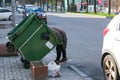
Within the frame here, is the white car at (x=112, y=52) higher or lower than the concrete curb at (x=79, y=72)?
higher

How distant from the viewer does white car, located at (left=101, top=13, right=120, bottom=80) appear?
25.9ft

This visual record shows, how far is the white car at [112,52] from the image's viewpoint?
7.88 meters

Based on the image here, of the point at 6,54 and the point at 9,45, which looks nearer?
the point at 9,45

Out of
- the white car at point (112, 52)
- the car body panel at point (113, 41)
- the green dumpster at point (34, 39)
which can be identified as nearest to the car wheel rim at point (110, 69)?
the white car at point (112, 52)

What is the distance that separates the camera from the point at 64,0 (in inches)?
4144

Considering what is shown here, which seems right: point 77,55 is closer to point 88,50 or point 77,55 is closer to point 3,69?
point 88,50

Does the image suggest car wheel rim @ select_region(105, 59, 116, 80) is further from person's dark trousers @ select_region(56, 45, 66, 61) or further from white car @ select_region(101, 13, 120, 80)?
person's dark trousers @ select_region(56, 45, 66, 61)

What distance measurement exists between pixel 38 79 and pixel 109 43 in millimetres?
1670

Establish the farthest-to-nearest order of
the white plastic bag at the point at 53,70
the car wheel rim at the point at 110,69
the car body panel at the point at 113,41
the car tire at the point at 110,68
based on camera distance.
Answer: the white plastic bag at the point at 53,70 < the car wheel rim at the point at 110,69 < the car tire at the point at 110,68 < the car body panel at the point at 113,41

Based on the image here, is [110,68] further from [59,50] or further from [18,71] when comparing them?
[59,50]

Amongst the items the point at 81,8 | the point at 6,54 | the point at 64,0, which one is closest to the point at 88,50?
the point at 6,54

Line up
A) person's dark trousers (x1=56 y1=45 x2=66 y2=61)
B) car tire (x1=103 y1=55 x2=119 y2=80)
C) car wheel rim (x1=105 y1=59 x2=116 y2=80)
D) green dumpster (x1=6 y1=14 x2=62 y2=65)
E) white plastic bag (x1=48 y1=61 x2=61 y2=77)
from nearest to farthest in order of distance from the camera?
1. car tire (x1=103 y1=55 x2=119 y2=80)
2. car wheel rim (x1=105 y1=59 x2=116 y2=80)
3. white plastic bag (x1=48 y1=61 x2=61 y2=77)
4. green dumpster (x1=6 y1=14 x2=62 y2=65)
5. person's dark trousers (x1=56 y1=45 x2=66 y2=61)

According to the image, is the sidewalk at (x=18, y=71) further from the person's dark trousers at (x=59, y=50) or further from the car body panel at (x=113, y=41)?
the car body panel at (x=113, y=41)

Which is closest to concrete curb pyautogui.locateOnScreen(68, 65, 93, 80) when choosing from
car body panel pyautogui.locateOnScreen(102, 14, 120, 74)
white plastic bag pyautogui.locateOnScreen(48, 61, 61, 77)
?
white plastic bag pyautogui.locateOnScreen(48, 61, 61, 77)
